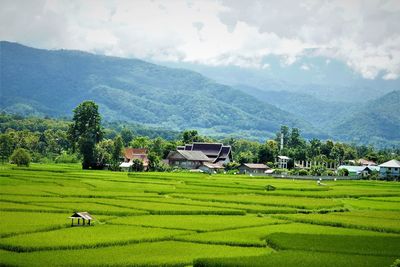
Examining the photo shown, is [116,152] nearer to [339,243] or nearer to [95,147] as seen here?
[95,147]

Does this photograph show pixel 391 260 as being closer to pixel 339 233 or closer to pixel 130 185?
pixel 339 233

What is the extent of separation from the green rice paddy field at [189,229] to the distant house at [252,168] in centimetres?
5620

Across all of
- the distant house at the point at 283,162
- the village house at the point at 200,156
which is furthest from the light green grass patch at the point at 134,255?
the distant house at the point at 283,162

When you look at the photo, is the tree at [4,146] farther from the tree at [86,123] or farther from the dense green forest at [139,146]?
the tree at [86,123]

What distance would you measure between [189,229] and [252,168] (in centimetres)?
8014

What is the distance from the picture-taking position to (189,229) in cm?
2927

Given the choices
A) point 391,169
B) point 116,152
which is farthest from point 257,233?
point 391,169

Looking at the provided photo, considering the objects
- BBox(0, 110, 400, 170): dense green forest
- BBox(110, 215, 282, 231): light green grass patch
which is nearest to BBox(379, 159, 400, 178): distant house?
BBox(0, 110, 400, 170): dense green forest

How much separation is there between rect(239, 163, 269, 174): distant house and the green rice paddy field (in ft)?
184

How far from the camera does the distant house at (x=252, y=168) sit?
357 feet

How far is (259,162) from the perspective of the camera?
4724 inches

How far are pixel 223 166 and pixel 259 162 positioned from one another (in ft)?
27.7

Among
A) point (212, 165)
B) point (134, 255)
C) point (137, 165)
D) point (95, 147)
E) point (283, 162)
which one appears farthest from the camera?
point (283, 162)

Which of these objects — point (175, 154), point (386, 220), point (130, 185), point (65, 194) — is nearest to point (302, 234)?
point (386, 220)
